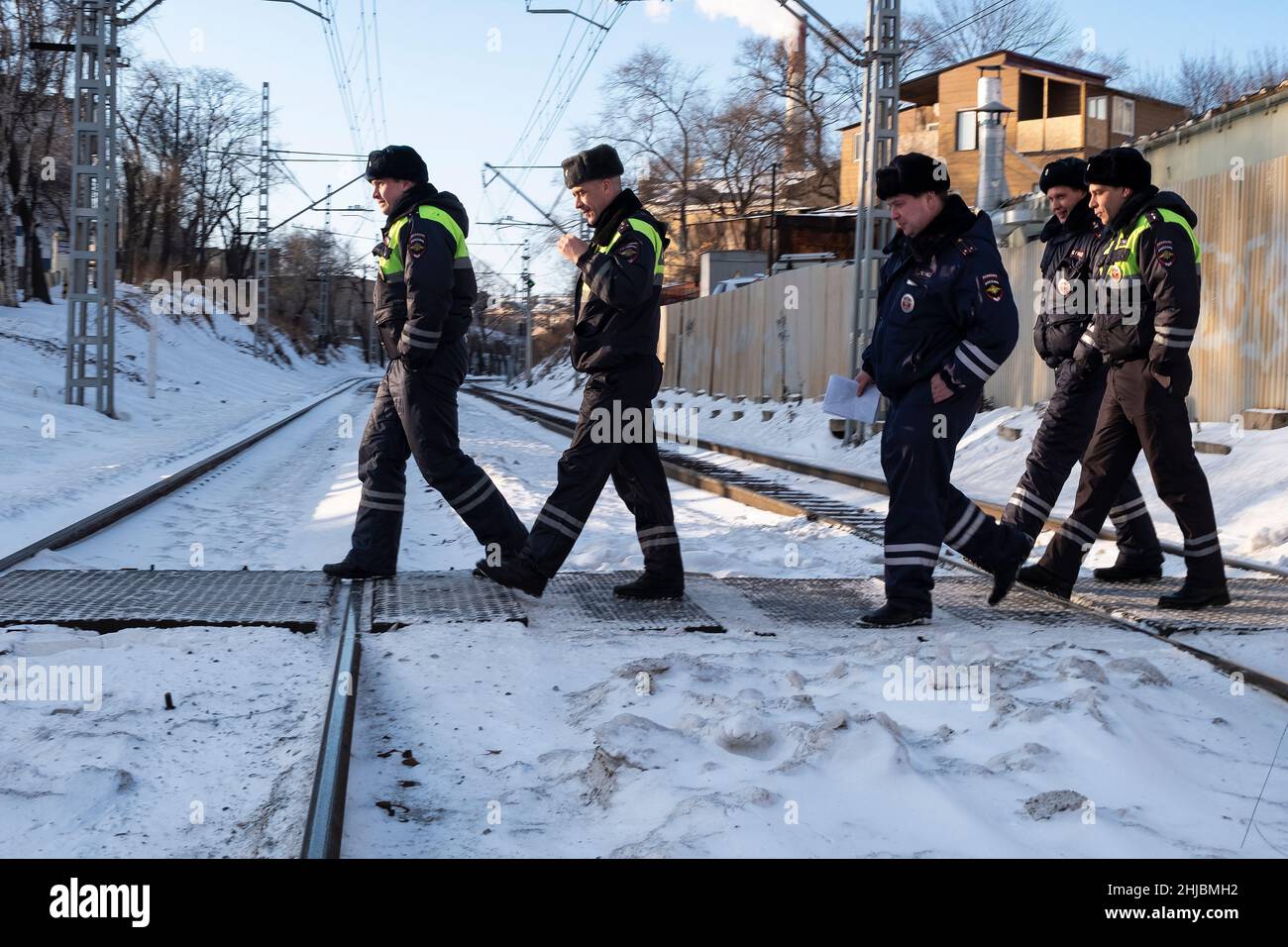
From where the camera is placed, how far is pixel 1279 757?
11.7 feet

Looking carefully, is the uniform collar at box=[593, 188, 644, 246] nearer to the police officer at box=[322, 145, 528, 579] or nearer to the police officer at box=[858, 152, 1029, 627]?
the police officer at box=[322, 145, 528, 579]

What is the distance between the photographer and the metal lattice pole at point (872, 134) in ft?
53.4

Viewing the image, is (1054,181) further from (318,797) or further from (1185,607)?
(318,797)

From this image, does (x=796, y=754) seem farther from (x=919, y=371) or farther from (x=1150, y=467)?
(x=1150, y=467)

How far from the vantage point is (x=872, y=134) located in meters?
16.3

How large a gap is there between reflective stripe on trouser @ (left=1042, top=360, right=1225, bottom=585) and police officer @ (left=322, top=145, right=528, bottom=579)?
2.65 metres

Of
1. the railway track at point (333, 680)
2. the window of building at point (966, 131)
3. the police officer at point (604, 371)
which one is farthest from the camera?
the window of building at point (966, 131)

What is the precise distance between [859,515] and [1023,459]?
16.3ft

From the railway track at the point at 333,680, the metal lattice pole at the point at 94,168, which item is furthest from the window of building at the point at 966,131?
the railway track at the point at 333,680

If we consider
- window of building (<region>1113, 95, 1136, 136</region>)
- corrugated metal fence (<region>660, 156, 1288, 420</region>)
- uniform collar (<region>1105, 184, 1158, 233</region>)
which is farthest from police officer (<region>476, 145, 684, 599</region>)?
window of building (<region>1113, 95, 1136, 136</region>)

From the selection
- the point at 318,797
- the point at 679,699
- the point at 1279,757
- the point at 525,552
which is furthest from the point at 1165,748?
the point at 525,552

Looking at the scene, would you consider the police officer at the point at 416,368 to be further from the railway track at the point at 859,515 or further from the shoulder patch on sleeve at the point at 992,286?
the railway track at the point at 859,515

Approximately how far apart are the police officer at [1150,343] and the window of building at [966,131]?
3959 cm

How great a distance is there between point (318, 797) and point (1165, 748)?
2.31 metres
